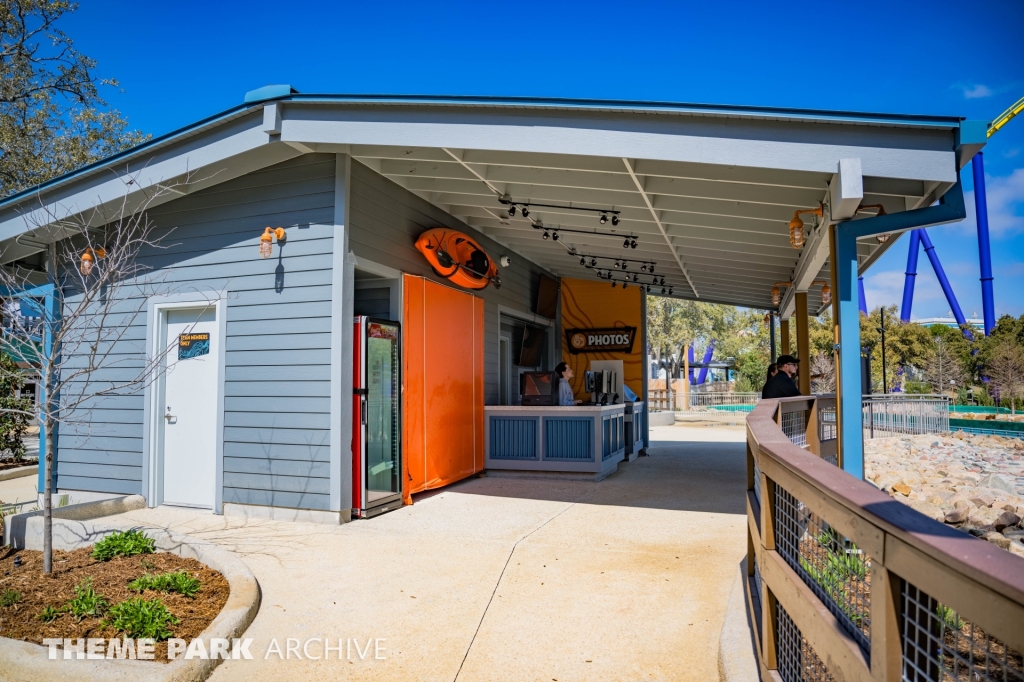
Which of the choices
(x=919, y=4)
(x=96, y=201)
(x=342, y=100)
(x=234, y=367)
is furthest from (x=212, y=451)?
(x=919, y=4)

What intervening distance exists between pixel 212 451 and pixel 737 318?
4034 centimetres

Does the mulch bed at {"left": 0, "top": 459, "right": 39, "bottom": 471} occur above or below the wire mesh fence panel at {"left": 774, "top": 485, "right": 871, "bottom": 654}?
below

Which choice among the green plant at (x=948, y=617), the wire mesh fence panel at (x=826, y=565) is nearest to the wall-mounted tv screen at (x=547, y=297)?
the wire mesh fence panel at (x=826, y=565)

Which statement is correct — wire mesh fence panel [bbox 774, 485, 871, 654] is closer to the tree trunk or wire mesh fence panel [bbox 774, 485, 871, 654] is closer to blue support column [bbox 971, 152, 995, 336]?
the tree trunk

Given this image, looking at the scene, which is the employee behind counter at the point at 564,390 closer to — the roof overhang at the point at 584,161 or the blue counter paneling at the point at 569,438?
the blue counter paneling at the point at 569,438

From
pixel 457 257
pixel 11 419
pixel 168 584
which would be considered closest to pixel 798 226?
pixel 457 257

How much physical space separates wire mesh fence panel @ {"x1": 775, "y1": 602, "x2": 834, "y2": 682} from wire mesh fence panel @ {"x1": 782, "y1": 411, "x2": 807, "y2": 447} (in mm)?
2984

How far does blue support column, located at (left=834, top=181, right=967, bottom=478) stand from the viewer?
5191 millimetres

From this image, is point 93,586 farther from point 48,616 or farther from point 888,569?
point 888,569

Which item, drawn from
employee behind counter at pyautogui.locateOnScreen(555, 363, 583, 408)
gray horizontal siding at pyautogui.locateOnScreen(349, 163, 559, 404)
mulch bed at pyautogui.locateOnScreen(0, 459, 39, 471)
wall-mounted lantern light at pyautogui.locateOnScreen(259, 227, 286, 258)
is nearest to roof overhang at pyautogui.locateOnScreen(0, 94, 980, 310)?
gray horizontal siding at pyautogui.locateOnScreen(349, 163, 559, 404)

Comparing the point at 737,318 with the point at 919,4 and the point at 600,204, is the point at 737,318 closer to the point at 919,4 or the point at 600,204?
the point at 919,4

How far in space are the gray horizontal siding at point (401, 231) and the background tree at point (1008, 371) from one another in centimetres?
2478

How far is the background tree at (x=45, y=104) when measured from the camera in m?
14.2

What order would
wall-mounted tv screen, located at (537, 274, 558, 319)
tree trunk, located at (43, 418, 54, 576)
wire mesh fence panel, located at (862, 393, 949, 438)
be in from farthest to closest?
wire mesh fence panel, located at (862, 393, 949, 438)
wall-mounted tv screen, located at (537, 274, 558, 319)
tree trunk, located at (43, 418, 54, 576)
